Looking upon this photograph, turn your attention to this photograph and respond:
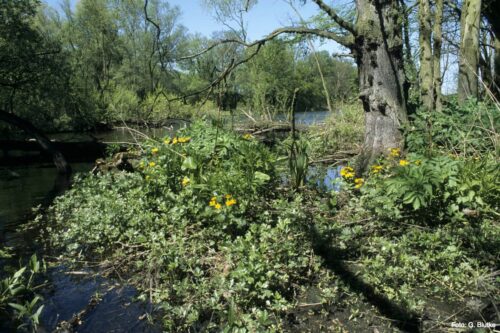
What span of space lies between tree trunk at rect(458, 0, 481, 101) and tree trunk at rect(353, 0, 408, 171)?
2122mm

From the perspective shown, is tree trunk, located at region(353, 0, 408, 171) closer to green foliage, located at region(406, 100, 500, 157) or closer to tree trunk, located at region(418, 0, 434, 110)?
green foliage, located at region(406, 100, 500, 157)

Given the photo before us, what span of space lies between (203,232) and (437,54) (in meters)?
6.34

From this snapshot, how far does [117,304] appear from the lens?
11.2 feet

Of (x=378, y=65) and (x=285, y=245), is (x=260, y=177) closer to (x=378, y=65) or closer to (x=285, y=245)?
(x=285, y=245)

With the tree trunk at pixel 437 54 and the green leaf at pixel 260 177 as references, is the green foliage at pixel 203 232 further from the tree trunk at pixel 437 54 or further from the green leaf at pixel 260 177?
the tree trunk at pixel 437 54

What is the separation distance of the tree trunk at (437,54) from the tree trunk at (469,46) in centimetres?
41

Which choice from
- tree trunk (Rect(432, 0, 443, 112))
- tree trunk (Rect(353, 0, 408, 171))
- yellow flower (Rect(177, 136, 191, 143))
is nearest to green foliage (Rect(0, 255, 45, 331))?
yellow flower (Rect(177, 136, 191, 143))

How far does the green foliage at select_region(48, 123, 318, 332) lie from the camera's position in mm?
2986

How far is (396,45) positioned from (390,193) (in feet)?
9.33

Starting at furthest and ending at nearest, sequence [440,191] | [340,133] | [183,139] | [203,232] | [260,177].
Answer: [340,133] < [183,139] < [260,177] < [203,232] < [440,191]

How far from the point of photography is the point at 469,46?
7.15m

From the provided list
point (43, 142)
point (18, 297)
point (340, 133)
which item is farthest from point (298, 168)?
point (43, 142)

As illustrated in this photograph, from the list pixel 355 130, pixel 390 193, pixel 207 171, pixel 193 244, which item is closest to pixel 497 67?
pixel 355 130

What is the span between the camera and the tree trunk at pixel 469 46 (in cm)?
713
